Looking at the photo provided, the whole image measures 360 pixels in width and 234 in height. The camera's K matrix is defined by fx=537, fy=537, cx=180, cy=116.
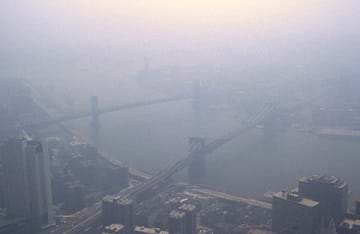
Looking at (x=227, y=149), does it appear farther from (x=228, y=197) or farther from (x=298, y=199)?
(x=298, y=199)

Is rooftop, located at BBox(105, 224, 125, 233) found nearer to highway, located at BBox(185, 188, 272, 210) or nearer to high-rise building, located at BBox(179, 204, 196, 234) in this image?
high-rise building, located at BBox(179, 204, 196, 234)

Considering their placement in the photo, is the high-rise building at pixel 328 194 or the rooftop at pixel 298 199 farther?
the high-rise building at pixel 328 194

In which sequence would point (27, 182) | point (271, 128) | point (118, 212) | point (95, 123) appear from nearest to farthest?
1. point (118, 212)
2. point (27, 182)
3. point (271, 128)
4. point (95, 123)

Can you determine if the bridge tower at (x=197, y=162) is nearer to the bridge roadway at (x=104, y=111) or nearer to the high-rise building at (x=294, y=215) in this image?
the high-rise building at (x=294, y=215)

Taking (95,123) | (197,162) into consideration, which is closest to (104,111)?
(95,123)

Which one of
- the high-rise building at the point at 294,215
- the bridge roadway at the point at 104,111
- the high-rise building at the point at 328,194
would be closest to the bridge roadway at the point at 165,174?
the high-rise building at the point at 294,215

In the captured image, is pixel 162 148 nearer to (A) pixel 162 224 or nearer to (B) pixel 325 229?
(A) pixel 162 224

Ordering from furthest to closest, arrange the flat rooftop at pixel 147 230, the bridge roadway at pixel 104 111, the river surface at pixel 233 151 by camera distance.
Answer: the bridge roadway at pixel 104 111 → the river surface at pixel 233 151 → the flat rooftop at pixel 147 230
